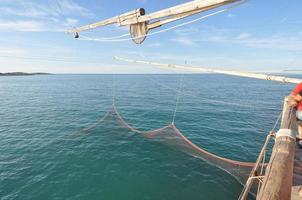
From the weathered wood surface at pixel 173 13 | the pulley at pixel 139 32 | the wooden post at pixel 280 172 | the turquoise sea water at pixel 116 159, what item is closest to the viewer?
the wooden post at pixel 280 172

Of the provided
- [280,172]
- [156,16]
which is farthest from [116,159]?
[280,172]

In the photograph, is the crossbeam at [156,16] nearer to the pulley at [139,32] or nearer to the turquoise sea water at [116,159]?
the pulley at [139,32]

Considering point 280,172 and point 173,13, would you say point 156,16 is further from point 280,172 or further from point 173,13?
point 280,172

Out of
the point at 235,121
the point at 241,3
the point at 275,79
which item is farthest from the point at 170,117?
the point at 241,3

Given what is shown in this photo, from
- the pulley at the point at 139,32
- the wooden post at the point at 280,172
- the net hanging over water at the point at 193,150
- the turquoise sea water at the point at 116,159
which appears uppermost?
the pulley at the point at 139,32

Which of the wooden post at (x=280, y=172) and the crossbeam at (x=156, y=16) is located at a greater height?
the crossbeam at (x=156, y=16)

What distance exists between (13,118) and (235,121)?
37322mm

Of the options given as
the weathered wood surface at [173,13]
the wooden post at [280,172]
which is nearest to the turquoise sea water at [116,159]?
the wooden post at [280,172]

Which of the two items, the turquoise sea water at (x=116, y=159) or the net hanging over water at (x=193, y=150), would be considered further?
the net hanging over water at (x=193, y=150)

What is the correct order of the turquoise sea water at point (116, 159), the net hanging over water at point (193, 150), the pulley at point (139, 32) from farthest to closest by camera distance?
1. the net hanging over water at point (193, 150)
2. the turquoise sea water at point (116, 159)
3. the pulley at point (139, 32)

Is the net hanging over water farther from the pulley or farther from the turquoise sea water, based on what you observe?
the pulley

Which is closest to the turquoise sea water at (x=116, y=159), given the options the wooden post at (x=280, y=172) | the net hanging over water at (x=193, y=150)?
the net hanging over water at (x=193, y=150)

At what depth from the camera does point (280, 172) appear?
3.35 m

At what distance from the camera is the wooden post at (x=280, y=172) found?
2.96 m
